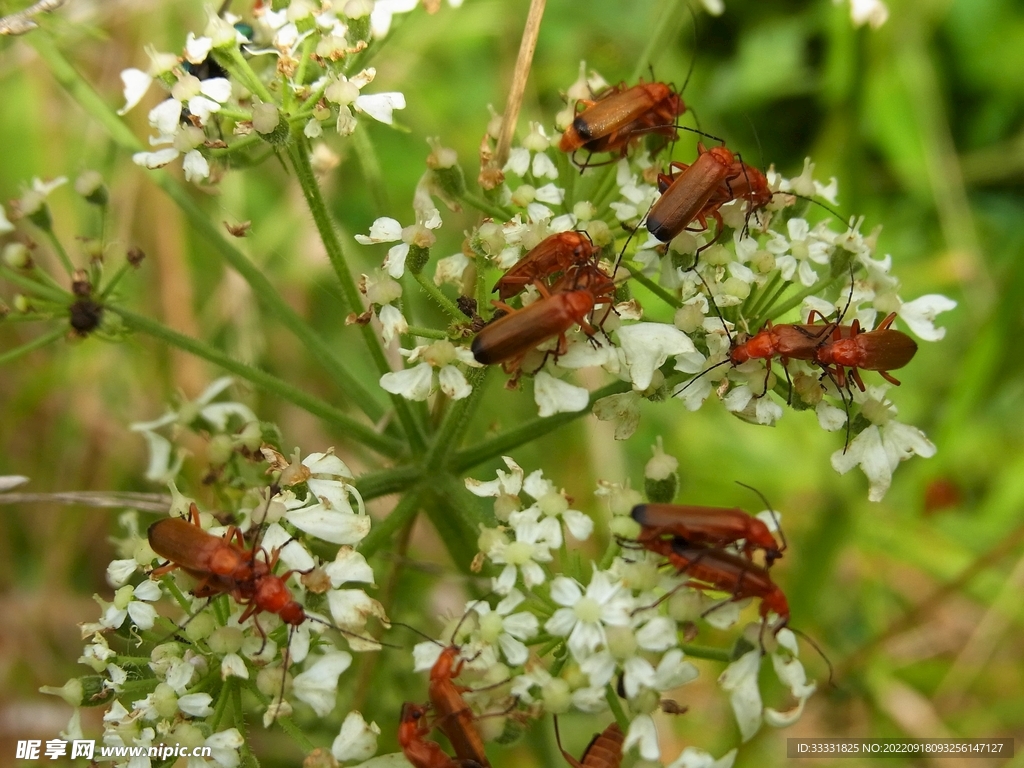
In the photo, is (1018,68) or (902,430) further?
(1018,68)

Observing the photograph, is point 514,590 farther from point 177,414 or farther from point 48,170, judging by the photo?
point 48,170

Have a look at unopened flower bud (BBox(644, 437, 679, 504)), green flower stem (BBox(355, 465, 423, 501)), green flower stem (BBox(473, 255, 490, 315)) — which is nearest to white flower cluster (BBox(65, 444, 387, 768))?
green flower stem (BBox(355, 465, 423, 501))

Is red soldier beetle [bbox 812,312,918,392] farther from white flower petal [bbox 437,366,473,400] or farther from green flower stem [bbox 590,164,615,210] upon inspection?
white flower petal [bbox 437,366,473,400]

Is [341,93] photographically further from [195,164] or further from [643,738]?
[643,738]

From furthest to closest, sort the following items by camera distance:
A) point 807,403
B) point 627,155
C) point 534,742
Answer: point 534,742, point 627,155, point 807,403

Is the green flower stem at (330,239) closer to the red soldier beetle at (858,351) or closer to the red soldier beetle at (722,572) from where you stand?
the red soldier beetle at (722,572)

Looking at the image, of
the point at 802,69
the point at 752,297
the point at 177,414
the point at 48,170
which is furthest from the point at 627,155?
the point at 48,170

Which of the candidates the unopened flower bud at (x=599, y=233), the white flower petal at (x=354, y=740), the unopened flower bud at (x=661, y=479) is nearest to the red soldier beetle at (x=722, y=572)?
the unopened flower bud at (x=661, y=479)
